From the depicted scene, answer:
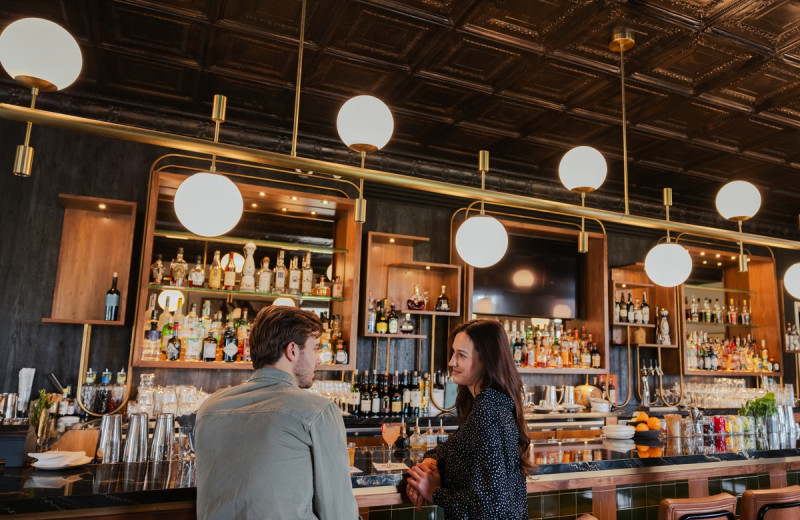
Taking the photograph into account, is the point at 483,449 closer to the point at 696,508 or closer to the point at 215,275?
the point at 696,508

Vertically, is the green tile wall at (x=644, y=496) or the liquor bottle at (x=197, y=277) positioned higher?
the liquor bottle at (x=197, y=277)

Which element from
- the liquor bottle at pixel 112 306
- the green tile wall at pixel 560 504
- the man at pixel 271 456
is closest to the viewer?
the man at pixel 271 456

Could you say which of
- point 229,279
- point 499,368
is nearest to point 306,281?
point 229,279

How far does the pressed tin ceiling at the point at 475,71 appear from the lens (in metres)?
3.30

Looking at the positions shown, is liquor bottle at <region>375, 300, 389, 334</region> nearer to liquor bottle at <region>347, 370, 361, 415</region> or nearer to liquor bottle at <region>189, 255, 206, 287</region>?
liquor bottle at <region>347, 370, 361, 415</region>

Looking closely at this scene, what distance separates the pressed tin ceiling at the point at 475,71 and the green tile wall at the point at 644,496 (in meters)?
2.47

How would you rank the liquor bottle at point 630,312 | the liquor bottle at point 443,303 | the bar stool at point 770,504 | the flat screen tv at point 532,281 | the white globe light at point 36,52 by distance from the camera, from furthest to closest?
the liquor bottle at point 630,312
the flat screen tv at point 532,281
the liquor bottle at point 443,303
the bar stool at point 770,504
the white globe light at point 36,52

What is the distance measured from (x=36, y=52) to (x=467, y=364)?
178 centimetres

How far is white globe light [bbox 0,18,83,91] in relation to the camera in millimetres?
1875

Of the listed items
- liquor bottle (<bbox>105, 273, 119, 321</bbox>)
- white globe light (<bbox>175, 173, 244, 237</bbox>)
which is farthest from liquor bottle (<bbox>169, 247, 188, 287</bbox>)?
white globe light (<bbox>175, 173, 244, 237</bbox>)

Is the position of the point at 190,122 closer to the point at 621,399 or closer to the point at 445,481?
the point at 445,481

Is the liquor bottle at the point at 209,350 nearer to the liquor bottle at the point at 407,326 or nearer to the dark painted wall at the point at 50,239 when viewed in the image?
the dark painted wall at the point at 50,239

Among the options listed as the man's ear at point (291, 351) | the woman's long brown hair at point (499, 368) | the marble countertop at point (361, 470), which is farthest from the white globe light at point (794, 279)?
the man's ear at point (291, 351)

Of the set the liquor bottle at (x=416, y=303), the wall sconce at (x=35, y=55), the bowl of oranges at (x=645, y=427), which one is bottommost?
the bowl of oranges at (x=645, y=427)
